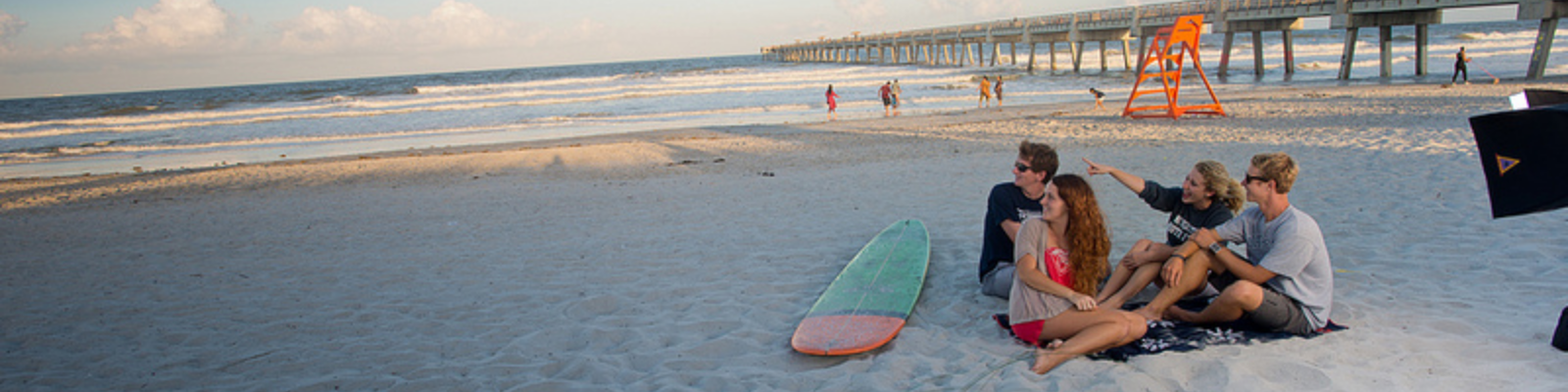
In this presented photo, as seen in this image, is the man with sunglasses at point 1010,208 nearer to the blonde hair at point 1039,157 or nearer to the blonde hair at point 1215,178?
the blonde hair at point 1039,157

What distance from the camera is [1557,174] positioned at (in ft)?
9.77

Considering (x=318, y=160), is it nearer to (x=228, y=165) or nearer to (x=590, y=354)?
(x=228, y=165)

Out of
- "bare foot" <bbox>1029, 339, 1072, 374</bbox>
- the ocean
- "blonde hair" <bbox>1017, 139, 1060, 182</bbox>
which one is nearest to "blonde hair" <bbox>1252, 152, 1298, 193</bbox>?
"blonde hair" <bbox>1017, 139, 1060, 182</bbox>

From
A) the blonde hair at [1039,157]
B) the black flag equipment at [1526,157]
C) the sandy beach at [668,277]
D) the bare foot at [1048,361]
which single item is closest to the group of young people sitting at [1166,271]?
the bare foot at [1048,361]

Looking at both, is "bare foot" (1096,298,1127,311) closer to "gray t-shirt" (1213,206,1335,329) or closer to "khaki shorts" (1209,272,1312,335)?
"khaki shorts" (1209,272,1312,335)

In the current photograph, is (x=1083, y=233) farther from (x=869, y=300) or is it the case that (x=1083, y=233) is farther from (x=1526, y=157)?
(x=1526, y=157)

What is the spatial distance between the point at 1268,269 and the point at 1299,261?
0.13 meters

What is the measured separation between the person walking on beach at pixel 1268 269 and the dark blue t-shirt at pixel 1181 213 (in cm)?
32

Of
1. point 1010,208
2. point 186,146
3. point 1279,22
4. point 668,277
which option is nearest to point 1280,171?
point 1010,208

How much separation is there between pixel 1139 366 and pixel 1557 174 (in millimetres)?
1618

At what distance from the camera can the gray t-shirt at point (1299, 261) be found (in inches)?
143

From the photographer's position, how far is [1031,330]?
3.78m

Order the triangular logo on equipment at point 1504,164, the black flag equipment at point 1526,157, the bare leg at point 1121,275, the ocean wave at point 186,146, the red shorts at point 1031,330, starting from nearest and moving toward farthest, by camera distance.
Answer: the black flag equipment at point 1526,157
the triangular logo on equipment at point 1504,164
the red shorts at point 1031,330
the bare leg at point 1121,275
the ocean wave at point 186,146

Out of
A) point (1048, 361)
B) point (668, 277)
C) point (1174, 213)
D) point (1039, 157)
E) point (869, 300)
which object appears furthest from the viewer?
point (668, 277)
